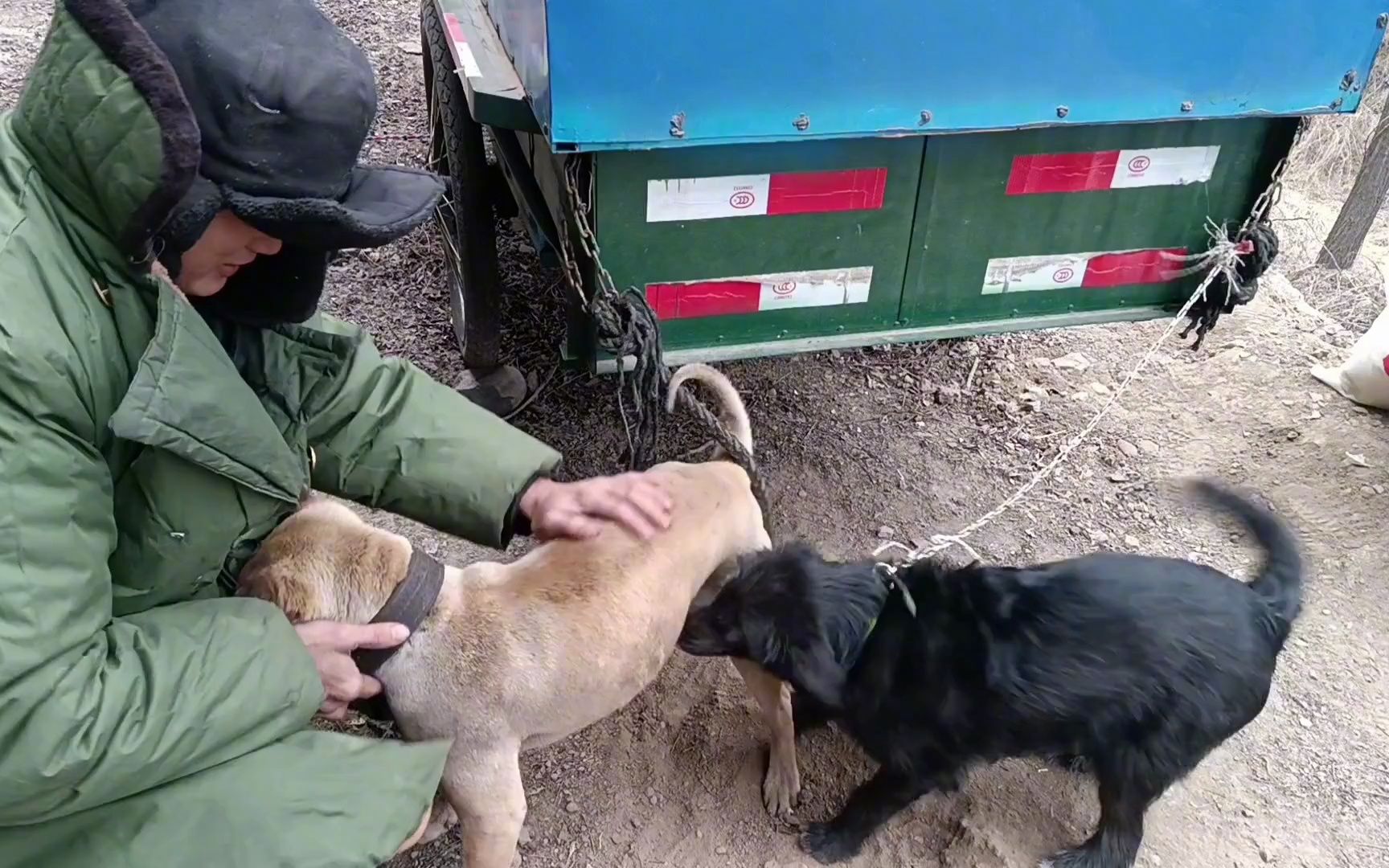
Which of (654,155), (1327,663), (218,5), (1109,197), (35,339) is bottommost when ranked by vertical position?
(1327,663)

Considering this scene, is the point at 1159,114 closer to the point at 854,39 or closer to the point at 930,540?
the point at 854,39

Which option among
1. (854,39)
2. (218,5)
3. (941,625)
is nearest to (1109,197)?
(854,39)

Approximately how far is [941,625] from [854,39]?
1388 mm

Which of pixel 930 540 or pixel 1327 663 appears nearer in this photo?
pixel 1327 663

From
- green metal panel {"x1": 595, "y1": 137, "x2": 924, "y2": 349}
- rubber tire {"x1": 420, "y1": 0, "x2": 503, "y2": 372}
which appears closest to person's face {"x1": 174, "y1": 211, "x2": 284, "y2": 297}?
green metal panel {"x1": 595, "y1": 137, "x2": 924, "y2": 349}

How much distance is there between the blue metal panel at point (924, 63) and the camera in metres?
2.33

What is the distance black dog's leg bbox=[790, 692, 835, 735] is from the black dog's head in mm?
418

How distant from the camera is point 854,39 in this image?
2412 mm

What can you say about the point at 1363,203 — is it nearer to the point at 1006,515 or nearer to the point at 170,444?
the point at 1006,515

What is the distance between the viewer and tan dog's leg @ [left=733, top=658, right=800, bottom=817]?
2.73 metres

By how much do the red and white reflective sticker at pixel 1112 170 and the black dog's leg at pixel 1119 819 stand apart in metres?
1.50

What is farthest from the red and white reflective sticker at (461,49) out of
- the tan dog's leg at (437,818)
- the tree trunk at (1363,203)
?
the tree trunk at (1363,203)

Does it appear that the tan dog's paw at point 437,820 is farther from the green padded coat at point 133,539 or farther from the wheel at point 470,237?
the wheel at point 470,237

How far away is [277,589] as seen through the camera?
2.00 meters
